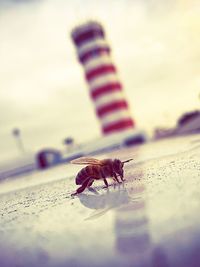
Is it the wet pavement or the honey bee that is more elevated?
the honey bee

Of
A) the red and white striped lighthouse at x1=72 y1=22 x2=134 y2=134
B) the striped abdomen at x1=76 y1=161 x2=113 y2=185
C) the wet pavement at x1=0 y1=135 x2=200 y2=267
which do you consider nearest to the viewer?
the wet pavement at x1=0 y1=135 x2=200 y2=267

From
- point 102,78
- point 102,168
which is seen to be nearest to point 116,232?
point 102,168

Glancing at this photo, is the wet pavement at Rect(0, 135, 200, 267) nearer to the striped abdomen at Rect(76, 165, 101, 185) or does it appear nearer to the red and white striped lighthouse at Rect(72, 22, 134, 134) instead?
the striped abdomen at Rect(76, 165, 101, 185)

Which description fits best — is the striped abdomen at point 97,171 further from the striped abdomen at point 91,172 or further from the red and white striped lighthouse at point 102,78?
the red and white striped lighthouse at point 102,78

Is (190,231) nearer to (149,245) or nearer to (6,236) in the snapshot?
(149,245)

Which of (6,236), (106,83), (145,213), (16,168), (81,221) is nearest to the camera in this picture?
(145,213)

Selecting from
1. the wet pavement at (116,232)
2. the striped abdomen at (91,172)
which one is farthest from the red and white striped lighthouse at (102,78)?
the wet pavement at (116,232)

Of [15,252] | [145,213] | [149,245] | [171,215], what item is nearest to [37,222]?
[15,252]

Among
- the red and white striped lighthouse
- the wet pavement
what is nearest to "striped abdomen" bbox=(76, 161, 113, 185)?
the wet pavement
